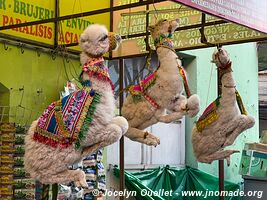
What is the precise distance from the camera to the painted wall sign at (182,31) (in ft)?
11.2

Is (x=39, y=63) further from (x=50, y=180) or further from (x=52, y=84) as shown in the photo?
(x=50, y=180)

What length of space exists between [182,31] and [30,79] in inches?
47.1

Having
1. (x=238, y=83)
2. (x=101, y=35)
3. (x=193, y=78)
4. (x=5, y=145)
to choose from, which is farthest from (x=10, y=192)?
(x=238, y=83)

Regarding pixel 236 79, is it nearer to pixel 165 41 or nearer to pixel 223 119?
pixel 223 119

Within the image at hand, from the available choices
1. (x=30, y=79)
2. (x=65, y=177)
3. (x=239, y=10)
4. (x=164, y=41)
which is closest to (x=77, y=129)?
(x=65, y=177)

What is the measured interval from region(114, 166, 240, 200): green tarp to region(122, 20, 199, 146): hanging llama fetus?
260cm

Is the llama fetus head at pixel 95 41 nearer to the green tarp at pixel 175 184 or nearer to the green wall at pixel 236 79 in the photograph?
the green tarp at pixel 175 184

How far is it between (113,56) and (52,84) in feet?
1.87

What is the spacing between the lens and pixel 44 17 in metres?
3.98

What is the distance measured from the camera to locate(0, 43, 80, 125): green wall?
148 inches

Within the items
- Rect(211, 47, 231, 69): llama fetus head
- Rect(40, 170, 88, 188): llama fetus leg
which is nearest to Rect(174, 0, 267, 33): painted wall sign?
Rect(211, 47, 231, 69): llama fetus head

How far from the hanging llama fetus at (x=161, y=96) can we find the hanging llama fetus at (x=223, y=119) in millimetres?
224

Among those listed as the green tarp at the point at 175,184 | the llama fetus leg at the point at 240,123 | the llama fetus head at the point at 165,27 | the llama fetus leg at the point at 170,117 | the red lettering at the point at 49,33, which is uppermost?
the red lettering at the point at 49,33

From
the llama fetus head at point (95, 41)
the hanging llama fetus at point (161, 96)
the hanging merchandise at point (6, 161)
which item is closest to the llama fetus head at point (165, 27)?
the hanging llama fetus at point (161, 96)
